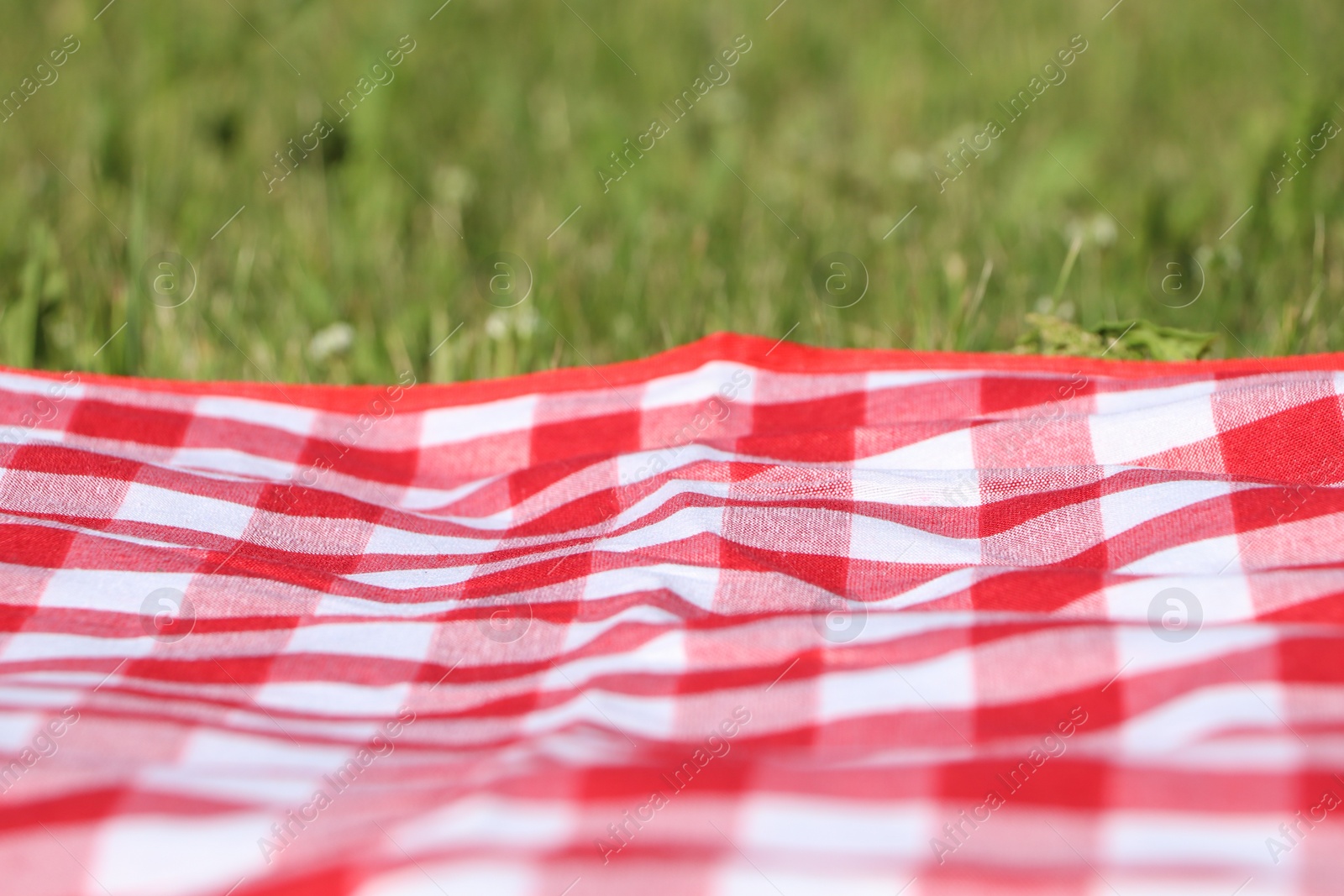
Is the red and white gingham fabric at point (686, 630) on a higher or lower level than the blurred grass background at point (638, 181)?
lower

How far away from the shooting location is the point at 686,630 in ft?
3.36

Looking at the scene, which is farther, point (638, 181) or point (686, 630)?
point (638, 181)

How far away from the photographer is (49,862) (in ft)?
2.64

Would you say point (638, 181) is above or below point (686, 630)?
above

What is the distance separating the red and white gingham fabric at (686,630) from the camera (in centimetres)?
78

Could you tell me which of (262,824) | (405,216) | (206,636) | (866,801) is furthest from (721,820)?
(405,216)

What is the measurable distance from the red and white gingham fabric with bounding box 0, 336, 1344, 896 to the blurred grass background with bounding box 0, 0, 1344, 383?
0.43 metres

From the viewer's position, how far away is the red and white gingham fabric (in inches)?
30.8

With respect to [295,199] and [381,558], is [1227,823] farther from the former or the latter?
[295,199]

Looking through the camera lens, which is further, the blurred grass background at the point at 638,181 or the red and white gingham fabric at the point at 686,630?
the blurred grass background at the point at 638,181

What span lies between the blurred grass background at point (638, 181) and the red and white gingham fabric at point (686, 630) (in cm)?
43

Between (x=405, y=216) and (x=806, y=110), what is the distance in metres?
1.11

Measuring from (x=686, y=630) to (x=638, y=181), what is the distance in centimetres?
169

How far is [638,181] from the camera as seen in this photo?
2543mm
